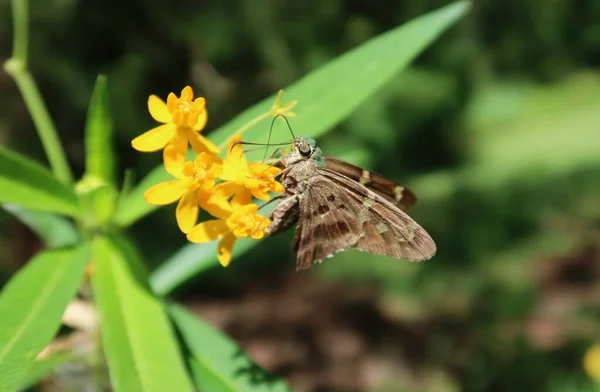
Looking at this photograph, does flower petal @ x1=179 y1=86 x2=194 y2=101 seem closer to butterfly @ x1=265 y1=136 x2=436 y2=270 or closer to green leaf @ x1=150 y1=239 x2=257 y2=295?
butterfly @ x1=265 y1=136 x2=436 y2=270

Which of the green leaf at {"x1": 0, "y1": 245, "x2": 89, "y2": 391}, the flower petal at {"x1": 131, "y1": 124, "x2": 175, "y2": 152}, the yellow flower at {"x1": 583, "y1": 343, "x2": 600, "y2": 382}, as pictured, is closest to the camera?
the green leaf at {"x1": 0, "y1": 245, "x2": 89, "y2": 391}

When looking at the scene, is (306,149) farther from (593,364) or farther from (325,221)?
(593,364)

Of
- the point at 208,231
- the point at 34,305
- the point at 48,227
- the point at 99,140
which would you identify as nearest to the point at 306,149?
the point at 208,231

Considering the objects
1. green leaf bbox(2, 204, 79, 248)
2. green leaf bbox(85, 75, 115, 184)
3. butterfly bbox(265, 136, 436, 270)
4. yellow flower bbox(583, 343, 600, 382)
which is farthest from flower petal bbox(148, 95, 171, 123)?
yellow flower bbox(583, 343, 600, 382)

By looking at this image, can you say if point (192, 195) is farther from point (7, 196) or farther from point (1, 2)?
point (1, 2)

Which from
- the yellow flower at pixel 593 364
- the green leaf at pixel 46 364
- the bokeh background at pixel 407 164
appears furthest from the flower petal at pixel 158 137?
the yellow flower at pixel 593 364

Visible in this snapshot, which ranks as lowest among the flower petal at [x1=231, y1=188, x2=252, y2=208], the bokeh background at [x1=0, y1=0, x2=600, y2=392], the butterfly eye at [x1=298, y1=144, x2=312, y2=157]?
the flower petal at [x1=231, y1=188, x2=252, y2=208]

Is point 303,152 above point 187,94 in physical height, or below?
below
